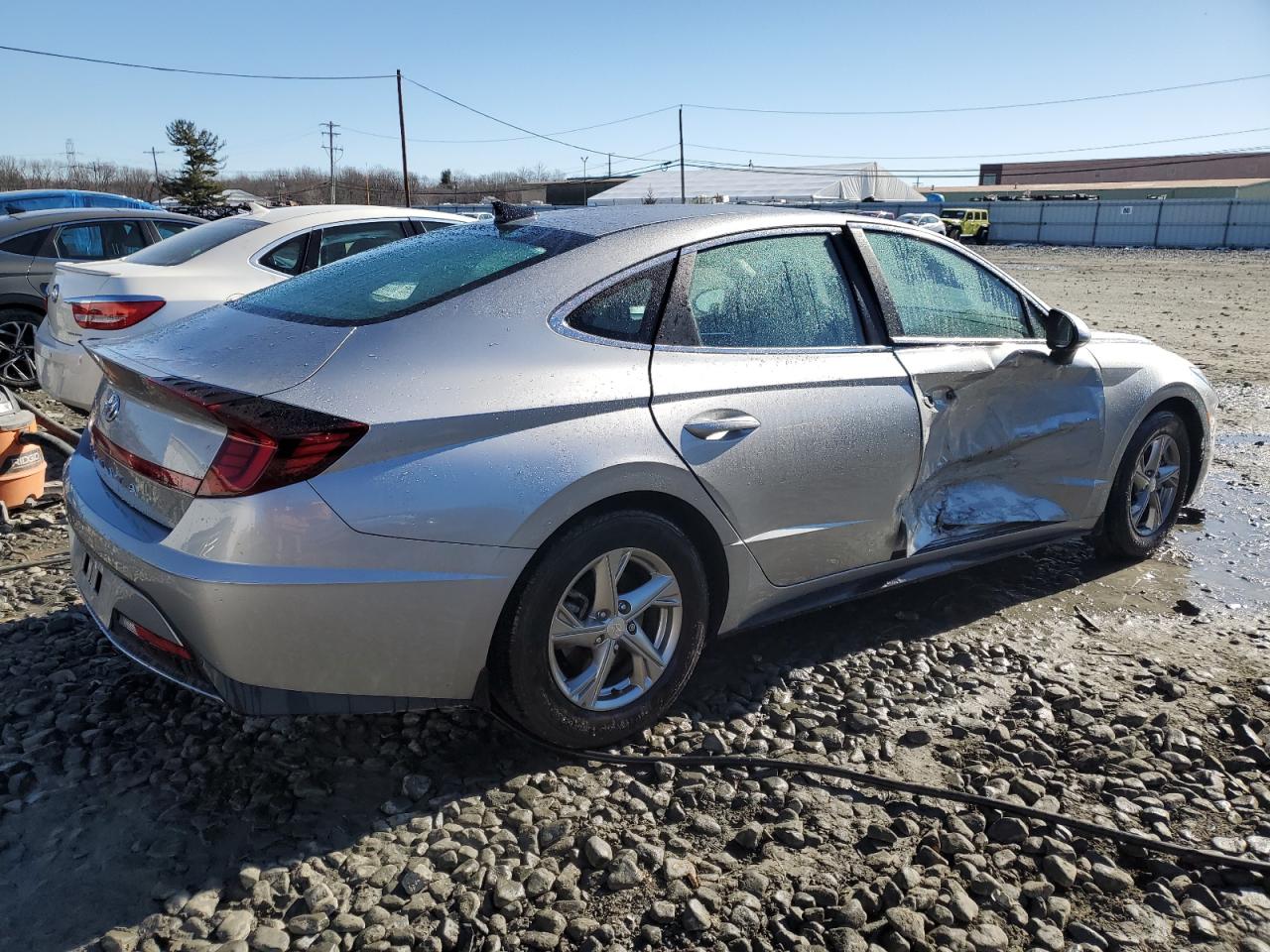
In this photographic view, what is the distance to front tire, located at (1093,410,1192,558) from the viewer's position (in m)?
4.78

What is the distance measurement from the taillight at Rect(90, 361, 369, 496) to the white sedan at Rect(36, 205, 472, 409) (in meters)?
3.10

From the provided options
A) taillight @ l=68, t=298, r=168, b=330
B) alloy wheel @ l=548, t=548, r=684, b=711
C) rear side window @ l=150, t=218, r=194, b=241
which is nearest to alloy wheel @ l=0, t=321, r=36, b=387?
rear side window @ l=150, t=218, r=194, b=241

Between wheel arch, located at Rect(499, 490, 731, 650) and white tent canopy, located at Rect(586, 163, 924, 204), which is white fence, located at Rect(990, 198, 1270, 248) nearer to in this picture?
white tent canopy, located at Rect(586, 163, 924, 204)

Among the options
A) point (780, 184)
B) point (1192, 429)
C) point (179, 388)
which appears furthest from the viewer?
point (780, 184)

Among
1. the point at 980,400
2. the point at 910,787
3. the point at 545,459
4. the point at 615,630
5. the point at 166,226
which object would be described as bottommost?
the point at 910,787

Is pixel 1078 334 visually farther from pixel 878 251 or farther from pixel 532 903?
pixel 532 903

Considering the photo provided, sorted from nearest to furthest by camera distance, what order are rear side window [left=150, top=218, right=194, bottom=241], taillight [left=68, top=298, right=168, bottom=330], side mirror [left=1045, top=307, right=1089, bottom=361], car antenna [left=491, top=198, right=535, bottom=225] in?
car antenna [left=491, top=198, right=535, bottom=225] < side mirror [left=1045, top=307, right=1089, bottom=361] < taillight [left=68, top=298, right=168, bottom=330] < rear side window [left=150, top=218, right=194, bottom=241]

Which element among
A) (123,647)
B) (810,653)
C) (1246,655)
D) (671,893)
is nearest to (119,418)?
(123,647)

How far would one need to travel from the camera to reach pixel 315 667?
262cm

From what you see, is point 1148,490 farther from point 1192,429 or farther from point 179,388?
point 179,388

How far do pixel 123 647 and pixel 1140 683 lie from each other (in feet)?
11.4

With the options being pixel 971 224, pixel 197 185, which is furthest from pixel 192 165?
pixel 971 224

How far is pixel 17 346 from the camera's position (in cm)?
836

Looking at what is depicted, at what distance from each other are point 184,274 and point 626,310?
4.21 m
